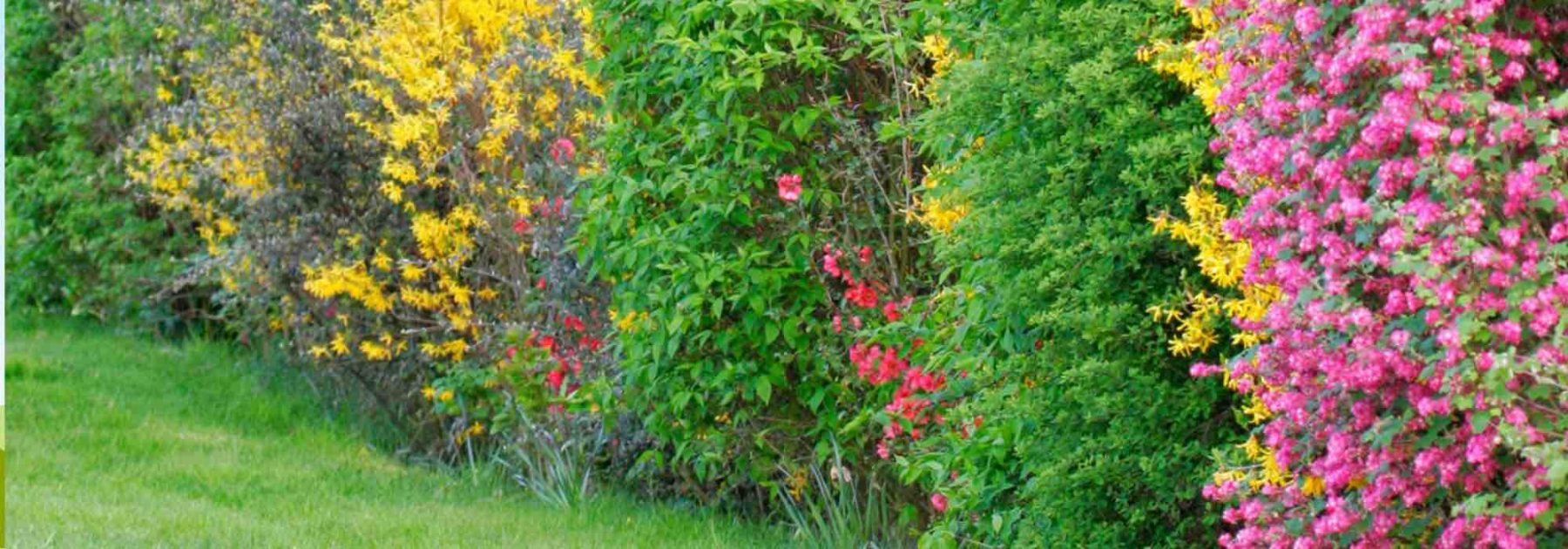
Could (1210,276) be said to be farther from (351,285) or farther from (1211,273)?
(351,285)

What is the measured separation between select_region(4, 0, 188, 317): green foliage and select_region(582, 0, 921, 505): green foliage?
18.9ft

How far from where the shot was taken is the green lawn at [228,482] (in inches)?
276

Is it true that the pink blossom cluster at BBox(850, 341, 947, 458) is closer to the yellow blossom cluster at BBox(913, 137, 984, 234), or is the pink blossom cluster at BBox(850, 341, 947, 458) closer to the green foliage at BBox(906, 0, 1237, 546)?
the yellow blossom cluster at BBox(913, 137, 984, 234)

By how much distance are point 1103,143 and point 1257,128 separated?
80 cm

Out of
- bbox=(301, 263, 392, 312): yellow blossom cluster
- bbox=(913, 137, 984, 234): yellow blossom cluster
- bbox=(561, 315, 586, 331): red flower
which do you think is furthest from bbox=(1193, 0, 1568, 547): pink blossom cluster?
bbox=(301, 263, 392, 312): yellow blossom cluster

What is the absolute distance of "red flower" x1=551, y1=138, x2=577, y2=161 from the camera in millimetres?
8031

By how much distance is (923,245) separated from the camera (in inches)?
258

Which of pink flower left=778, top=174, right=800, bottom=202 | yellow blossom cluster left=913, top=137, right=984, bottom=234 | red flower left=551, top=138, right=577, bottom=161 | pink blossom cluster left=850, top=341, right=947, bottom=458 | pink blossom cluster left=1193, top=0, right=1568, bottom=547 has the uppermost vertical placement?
pink blossom cluster left=1193, top=0, right=1568, bottom=547

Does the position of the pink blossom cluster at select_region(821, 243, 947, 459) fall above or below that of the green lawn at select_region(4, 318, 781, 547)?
above

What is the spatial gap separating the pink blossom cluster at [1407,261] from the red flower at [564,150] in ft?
14.4

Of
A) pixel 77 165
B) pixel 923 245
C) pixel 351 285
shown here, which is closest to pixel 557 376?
pixel 351 285

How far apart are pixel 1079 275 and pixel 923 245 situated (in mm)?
1833

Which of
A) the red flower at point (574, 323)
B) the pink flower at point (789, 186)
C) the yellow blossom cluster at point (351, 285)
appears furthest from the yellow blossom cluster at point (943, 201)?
the yellow blossom cluster at point (351, 285)

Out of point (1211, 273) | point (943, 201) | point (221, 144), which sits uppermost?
point (1211, 273)
